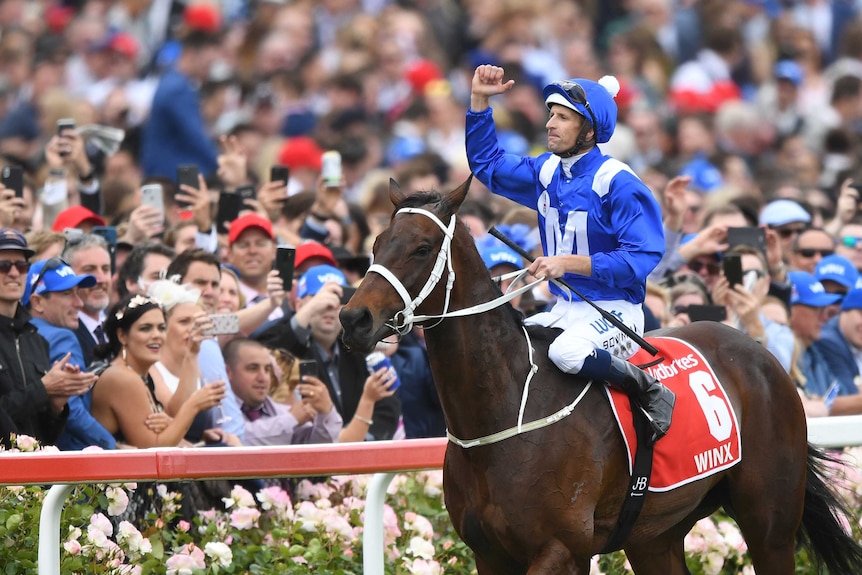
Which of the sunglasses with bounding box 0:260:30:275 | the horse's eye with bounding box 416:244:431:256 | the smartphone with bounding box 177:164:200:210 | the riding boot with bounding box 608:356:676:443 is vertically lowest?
the riding boot with bounding box 608:356:676:443

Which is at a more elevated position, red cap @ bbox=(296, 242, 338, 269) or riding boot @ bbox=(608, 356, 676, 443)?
red cap @ bbox=(296, 242, 338, 269)

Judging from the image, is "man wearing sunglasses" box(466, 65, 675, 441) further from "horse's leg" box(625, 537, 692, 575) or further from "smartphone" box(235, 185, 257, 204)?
"smartphone" box(235, 185, 257, 204)

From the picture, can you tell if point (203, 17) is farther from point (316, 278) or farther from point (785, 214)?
point (316, 278)

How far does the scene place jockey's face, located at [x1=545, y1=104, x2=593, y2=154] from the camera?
5.62 meters

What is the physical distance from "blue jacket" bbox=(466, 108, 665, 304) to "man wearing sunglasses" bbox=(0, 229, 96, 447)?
6.40 feet

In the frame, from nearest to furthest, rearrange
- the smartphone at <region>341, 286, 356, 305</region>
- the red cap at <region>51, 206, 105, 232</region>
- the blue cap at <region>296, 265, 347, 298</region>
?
the smartphone at <region>341, 286, 356, 305</region> < the blue cap at <region>296, 265, 347, 298</region> < the red cap at <region>51, 206, 105, 232</region>

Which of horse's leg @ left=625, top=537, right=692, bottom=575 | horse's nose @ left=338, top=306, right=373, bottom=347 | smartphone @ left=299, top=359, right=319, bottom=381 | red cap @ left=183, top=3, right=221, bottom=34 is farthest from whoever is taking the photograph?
red cap @ left=183, top=3, right=221, bottom=34

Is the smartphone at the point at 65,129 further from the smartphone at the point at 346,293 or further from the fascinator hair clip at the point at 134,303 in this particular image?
the fascinator hair clip at the point at 134,303

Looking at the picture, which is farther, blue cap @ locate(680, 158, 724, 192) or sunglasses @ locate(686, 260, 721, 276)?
blue cap @ locate(680, 158, 724, 192)

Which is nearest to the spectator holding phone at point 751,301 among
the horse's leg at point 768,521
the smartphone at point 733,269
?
the smartphone at point 733,269

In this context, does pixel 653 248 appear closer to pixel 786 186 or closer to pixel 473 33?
pixel 786 186

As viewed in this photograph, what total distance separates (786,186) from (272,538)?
28.1 feet

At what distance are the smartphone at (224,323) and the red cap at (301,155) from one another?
18.3ft

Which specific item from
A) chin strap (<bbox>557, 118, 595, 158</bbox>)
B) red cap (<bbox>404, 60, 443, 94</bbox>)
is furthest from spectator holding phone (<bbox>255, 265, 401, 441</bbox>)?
red cap (<bbox>404, 60, 443, 94</bbox>)
